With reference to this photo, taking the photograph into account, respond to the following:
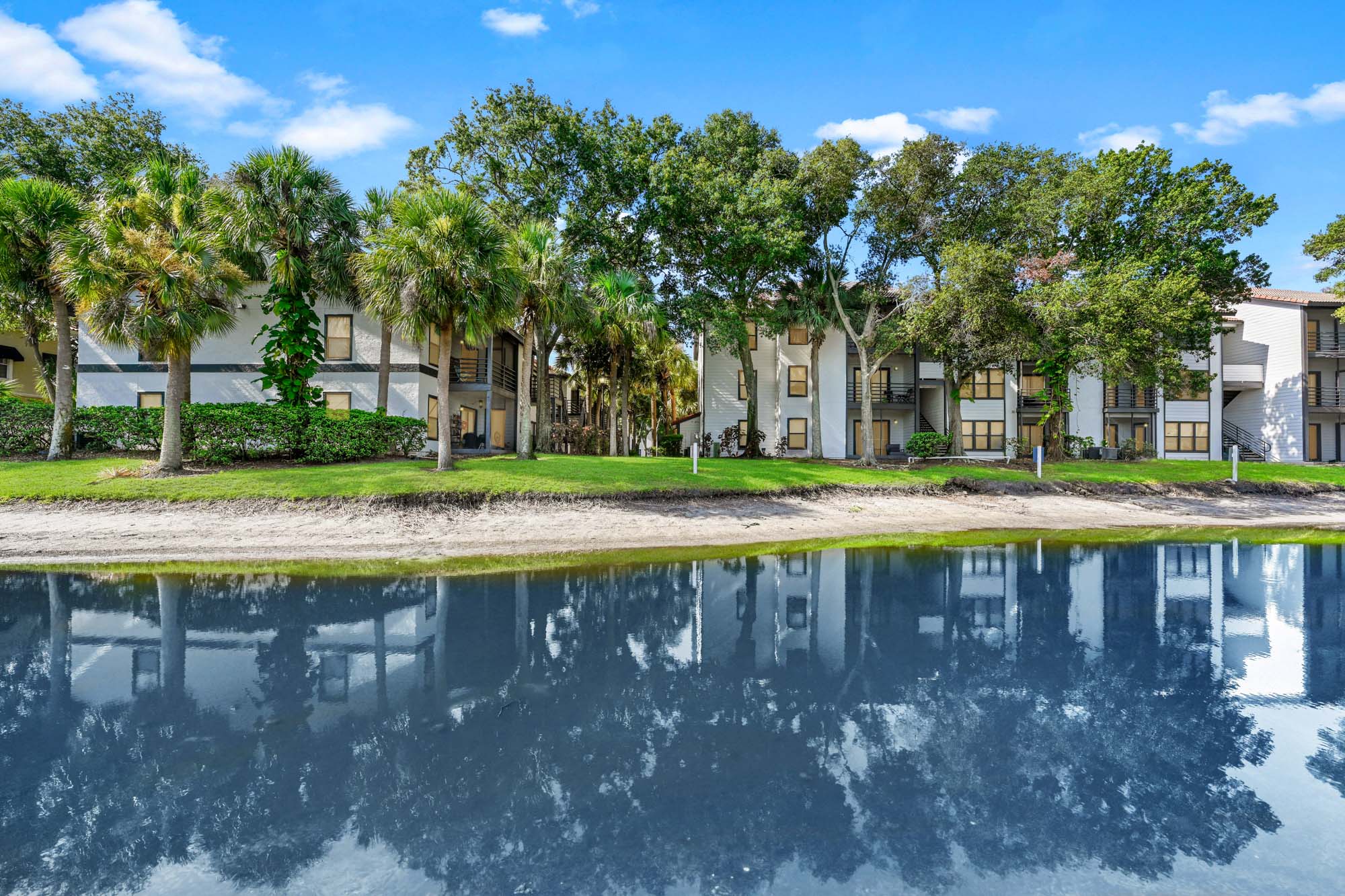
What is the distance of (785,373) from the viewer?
36.6m

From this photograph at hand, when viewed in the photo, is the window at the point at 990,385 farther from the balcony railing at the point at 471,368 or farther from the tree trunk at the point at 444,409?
the tree trunk at the point at 444,409

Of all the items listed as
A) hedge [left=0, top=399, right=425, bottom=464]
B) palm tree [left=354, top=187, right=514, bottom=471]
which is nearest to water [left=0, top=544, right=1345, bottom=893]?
palm tree [left=354, top=187, right=514, bottom=471]

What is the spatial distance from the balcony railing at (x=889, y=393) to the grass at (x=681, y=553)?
19.8m

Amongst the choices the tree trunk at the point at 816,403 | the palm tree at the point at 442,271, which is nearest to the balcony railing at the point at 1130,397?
the tree trunk at the point at 816,403

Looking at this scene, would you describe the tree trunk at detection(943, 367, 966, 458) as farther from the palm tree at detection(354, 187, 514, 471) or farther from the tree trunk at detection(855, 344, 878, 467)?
the palm tree at detection(354, 187, 514, 471)

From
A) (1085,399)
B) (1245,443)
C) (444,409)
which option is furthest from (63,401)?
(1245,443)

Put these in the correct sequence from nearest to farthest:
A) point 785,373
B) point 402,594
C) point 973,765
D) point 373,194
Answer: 1. point 973,765
2. point 402,594
3. point 373,194
4. point 785,373

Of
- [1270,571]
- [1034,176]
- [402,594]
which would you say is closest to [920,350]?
[1034,176]

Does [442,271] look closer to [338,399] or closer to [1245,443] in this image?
[338,399]

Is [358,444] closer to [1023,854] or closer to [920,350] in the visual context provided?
[1023,854]

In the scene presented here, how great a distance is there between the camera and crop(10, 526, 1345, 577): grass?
1070 cm

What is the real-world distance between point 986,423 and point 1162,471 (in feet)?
36.8

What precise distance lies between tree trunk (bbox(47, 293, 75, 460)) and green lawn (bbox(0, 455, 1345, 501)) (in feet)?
4.09

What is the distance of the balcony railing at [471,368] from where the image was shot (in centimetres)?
3228
